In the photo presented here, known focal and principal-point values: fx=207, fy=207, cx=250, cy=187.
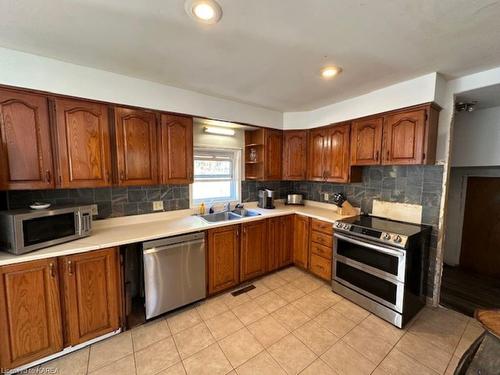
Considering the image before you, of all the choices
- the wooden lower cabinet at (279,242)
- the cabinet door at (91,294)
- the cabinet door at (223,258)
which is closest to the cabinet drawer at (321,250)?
the wooden lower cabinet at (279,242)

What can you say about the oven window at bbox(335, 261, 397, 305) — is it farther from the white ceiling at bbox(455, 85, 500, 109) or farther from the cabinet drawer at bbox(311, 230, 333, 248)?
the white ceiling at bbox(455, 85, 500, 109)

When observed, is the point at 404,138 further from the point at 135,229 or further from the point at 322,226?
the point at 135,229

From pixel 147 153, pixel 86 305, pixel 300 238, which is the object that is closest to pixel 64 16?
pixel 147 153

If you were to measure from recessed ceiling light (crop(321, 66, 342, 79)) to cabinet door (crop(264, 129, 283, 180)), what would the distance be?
4.14 feet

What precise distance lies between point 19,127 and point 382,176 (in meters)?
3.69

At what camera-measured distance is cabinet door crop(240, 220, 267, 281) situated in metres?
2.62

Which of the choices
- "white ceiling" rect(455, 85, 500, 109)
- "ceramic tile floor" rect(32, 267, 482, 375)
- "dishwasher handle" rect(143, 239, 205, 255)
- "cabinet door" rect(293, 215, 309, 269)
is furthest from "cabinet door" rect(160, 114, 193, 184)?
"white ceiling" rect(455, 85, 500, 109)

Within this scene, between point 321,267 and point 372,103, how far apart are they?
2.12 m

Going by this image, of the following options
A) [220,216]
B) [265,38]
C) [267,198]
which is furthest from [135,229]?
[265,38]

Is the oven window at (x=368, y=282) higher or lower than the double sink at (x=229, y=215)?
lower

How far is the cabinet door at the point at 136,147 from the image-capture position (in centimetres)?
203

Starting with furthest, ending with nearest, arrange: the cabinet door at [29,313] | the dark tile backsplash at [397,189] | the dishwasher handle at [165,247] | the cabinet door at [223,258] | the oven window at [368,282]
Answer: the cabinet door at [223,258], the dark tile backsplash at [397,189], the oven window at [368,282], the dishwasher handle at [165,247], the cabinet door at [29,313]

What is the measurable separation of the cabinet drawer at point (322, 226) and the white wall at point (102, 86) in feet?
5.72

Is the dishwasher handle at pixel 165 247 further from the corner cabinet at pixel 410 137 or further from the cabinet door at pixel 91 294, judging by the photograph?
the corner cabinet at pixel 410 137
